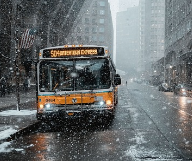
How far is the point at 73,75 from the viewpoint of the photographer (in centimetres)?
1081

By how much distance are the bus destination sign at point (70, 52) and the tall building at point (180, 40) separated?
40402mm

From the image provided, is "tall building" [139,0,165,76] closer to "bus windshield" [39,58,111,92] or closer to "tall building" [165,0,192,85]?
"tall building" [165,0,192,85]

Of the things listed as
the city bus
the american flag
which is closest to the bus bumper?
the city bus

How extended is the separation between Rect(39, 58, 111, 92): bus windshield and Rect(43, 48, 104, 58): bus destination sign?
24cm

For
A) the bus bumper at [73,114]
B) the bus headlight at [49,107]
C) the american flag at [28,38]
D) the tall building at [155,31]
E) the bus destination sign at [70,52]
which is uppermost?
the tall building at [155,31]

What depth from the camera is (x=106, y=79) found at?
35.7 feet

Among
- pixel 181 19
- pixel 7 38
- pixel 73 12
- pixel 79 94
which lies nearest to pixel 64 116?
pixel 79 94

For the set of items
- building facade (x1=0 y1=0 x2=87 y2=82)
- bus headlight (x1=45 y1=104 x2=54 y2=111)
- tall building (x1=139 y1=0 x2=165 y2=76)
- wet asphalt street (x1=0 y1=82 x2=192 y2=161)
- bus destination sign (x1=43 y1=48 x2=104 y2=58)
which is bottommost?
wet asphalt street (x1=0 y1=82 x2=192 y2=161)

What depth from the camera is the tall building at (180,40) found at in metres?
52.7

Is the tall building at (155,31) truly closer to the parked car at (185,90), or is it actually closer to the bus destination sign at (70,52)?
the parked car at (185,90)

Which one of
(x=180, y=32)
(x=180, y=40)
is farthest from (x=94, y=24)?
(x=180, y=40)

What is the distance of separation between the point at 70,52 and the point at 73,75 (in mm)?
923

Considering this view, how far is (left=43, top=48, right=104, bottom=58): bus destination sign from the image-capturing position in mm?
11039

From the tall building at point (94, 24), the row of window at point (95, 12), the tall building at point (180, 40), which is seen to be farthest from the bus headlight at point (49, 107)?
the row of window at point (95, 12)
